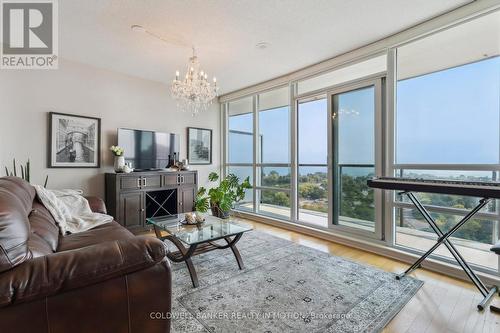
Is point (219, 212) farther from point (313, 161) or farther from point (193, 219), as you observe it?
point (313, 161)

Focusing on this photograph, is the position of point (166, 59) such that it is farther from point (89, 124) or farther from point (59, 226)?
point (59, 226)

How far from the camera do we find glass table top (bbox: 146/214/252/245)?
225 cm

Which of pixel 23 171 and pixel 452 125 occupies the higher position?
pixel 452 125

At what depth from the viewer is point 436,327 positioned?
165 cm

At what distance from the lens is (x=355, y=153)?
3391 mm

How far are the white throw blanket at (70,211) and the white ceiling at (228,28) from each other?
72.2 inches

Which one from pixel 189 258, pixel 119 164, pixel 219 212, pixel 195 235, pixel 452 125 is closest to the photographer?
pixel 189 258

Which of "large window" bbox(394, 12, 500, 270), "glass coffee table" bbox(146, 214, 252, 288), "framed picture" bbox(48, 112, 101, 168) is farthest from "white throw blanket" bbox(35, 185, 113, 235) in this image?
"large window" bbox(394, 12, 500, 270)

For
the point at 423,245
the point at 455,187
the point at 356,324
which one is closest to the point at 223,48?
the point at 455,187

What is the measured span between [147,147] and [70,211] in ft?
5.81

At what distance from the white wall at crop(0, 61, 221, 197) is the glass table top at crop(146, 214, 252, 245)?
1.84m

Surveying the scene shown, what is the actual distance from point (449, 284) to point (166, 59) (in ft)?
13.9

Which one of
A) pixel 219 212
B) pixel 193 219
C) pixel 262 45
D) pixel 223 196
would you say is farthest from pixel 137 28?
pixel 219 212

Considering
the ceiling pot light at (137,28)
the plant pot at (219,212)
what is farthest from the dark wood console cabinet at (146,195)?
the ceiling pot light at (137,28)
